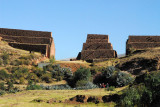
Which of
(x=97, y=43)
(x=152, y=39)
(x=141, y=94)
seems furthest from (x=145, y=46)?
(x=141, y=94)

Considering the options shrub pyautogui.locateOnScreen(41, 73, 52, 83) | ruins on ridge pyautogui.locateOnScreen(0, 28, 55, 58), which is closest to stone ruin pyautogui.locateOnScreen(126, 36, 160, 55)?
ruins on ridge pyautogui.locateOnScreen(0, 28, 55, 58)

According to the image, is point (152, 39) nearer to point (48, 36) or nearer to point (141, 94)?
point (48, 36)

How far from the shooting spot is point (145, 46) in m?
43.5

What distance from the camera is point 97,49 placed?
45.6m

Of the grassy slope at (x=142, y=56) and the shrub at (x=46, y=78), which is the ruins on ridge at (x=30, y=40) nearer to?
the grassy slope at (x=142, y=56)

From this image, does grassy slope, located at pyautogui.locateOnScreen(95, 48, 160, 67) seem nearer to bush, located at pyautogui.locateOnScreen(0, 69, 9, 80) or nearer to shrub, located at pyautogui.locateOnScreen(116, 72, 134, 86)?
shrub, located at pyautogui.locateOnScreen(116, 72, 134, 86)

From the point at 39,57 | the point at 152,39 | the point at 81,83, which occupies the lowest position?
the point at 81,83

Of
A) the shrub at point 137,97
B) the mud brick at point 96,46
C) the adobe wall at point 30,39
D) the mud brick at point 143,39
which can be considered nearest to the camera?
the shrub at point 137,97

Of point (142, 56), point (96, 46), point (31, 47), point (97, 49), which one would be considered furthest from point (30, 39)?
point (142, 56)

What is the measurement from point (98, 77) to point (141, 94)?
17.8 metres

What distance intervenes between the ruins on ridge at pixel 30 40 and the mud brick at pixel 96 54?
5.07m

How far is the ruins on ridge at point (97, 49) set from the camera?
43656mm

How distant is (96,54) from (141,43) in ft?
22.3

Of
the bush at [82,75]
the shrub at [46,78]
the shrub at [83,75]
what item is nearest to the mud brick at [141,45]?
the bush at [82,75]
